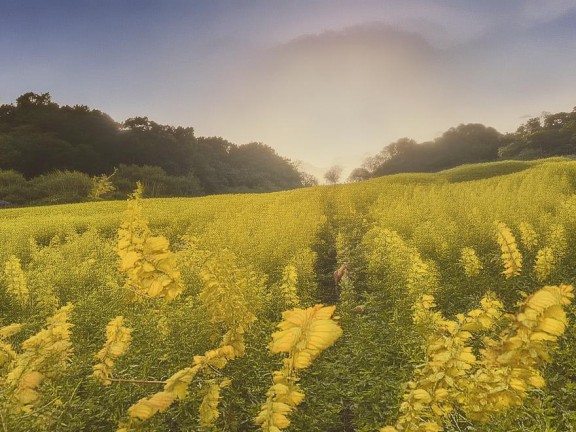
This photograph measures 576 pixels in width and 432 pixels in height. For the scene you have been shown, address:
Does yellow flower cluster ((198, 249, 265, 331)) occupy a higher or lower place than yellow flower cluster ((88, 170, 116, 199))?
lower

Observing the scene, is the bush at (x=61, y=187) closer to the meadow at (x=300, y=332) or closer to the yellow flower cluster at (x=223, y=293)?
the meadow at (x=300, y=332)

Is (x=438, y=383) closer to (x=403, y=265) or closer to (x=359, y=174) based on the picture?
(x=403, y=265)

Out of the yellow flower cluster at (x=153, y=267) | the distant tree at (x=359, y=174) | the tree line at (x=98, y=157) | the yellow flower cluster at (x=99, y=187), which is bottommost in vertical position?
the yellow flower cluster at (x=153, y=267)

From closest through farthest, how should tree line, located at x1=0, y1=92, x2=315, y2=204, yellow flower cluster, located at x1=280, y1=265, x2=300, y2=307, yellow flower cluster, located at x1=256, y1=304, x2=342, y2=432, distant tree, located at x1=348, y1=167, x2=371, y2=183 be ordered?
1. yellow flower cluster, located at x1=256, y1=304, x2=342, y2=432
2. yellow flower cluster, located at x1=280, y1=265, x2=300, y2=307
3. tree line, located at x1=0, y1=92, x2=315, y2=204
4. distant tree, located at x1=348, y1=167, x2=371, y2=183

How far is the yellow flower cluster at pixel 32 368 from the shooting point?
2.57m

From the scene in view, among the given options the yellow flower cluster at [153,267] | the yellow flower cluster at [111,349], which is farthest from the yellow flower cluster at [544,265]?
the yellow flower cluster at [111,349]

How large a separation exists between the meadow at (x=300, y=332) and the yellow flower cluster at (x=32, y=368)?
0.04 ft

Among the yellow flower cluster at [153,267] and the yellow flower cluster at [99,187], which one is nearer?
the yellow flower cluster at [153,267]

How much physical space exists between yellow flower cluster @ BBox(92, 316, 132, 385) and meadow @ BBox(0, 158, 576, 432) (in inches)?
0.8

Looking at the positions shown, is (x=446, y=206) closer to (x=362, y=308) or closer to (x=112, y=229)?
(x=362, y=308)

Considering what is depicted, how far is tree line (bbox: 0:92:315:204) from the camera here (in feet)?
113

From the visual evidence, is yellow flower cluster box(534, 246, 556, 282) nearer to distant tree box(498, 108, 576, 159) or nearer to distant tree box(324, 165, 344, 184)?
distant tree box(498, 108, 576, 159)

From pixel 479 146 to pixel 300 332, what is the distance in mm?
64737

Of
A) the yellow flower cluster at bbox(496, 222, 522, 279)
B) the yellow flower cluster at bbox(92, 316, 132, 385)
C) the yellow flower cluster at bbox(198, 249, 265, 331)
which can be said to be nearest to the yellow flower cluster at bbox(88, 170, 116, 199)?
the yellow flower cluster at bbox(198, 249, 265, 331)
